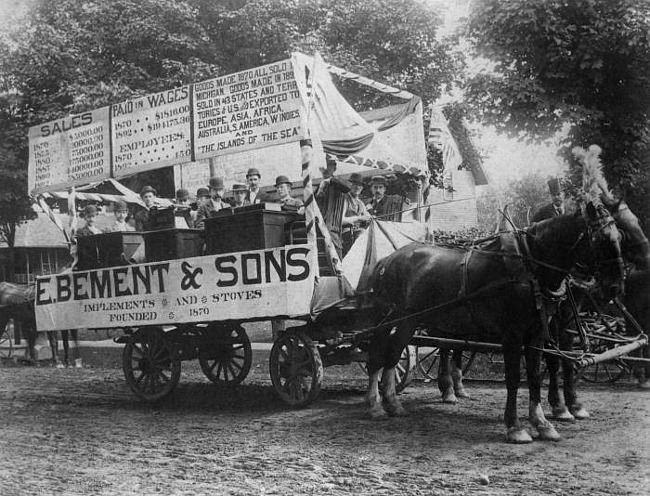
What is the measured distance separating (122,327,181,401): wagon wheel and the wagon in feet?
0.05

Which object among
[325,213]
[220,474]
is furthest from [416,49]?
[220,474]

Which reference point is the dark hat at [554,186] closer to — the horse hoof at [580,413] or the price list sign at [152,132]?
the horse hoof at [580,413]

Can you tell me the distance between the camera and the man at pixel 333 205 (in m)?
8.25

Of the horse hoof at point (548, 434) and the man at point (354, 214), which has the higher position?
the man at point (354, 214)

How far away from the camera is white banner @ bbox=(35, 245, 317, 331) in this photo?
7.34 metres

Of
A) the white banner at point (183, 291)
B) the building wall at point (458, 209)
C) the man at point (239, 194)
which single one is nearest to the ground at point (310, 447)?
the white banner at point (183, 291)

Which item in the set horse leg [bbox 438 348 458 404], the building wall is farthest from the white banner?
the building wall

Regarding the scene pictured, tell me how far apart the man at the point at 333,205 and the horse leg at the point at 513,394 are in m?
2.74

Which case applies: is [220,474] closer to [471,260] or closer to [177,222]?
[471,260]

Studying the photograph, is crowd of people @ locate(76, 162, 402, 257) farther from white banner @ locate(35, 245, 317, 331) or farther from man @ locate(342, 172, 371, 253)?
white banner @ locate(35, 245, 317, 331)

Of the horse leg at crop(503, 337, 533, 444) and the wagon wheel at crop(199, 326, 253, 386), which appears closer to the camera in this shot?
the horse leg at crop(503, 337, 533, 444)

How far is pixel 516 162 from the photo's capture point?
13.6 m

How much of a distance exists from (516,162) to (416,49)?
16.0 ft

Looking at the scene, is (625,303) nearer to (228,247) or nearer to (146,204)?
(228,247)
